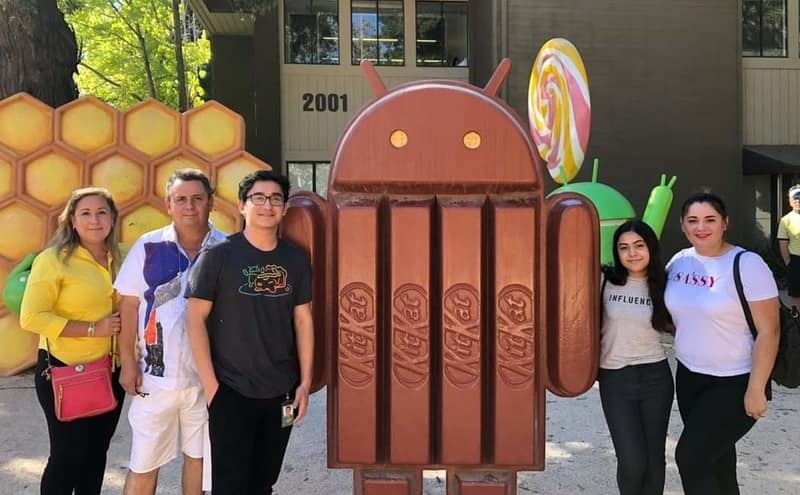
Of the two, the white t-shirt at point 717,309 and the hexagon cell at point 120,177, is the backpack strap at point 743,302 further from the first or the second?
the hexagon cell at point 120,177

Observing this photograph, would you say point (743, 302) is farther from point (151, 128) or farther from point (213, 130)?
point (151, 128)

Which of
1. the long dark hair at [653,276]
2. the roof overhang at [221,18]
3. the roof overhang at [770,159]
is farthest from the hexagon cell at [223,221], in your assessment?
the roof overhang at [770,159]

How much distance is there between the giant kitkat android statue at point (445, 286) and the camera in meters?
2.23

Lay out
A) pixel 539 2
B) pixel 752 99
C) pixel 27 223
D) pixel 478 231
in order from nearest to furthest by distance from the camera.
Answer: pixel 478 231 < pixel 27 223 < pixel 539 2 < pixel 752 99

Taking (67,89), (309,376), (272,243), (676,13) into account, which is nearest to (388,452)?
(309,376)

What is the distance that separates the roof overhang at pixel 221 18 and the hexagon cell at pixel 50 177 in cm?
656

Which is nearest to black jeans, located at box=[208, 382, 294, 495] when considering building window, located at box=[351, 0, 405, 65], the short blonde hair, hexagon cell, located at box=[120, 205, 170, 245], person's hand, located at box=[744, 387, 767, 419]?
the short blonde hair

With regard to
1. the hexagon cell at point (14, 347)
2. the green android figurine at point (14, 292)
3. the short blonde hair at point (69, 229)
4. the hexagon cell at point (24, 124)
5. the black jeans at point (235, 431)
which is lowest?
the hexagon cell at point (14, 347)

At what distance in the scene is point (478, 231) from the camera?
2.21 metres

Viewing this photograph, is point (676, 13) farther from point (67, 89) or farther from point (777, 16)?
point (67, 89)

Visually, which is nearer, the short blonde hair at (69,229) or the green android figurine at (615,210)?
the short blonde hair at (69,229)

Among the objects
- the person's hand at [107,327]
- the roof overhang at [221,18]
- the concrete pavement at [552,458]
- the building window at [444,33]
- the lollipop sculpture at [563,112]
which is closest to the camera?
the person's hand at [107,327]

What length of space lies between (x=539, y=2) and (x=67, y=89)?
699cm

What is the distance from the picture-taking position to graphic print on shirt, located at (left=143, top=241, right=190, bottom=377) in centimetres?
244
